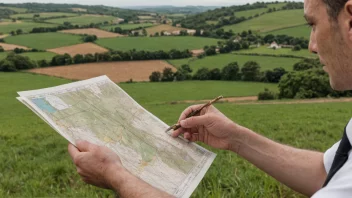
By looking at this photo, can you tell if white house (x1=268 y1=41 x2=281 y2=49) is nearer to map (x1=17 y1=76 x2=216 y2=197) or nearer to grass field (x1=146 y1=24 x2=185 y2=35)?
grass field (x1=146 y1=24 x2=185 y2=35)

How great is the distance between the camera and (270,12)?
292 ft

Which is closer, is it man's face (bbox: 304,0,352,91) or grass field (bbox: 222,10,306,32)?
man's face (bbox: 304,0,352,91)

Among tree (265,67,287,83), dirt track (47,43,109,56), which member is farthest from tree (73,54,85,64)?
tree (265,67,287,83)

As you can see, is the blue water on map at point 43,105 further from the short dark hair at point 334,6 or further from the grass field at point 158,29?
the grass field at point 158,29

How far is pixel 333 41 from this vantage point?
125 cm

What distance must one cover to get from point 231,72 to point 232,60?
796 cm

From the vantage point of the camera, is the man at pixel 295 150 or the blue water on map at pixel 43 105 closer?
the man at pixel 295 150

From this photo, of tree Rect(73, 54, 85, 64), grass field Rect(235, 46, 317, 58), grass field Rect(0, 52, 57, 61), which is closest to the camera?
tree Rect(73, 54, 85, 64)

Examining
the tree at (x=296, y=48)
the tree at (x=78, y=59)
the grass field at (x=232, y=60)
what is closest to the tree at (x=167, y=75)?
the grass field at (x=232, y=60)

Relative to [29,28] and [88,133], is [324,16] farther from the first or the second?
[29,28]

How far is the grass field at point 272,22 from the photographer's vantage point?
73.6m

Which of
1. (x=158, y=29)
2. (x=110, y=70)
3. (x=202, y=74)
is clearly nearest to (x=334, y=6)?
(x=202, y=74)

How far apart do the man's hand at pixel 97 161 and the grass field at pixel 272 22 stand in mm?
74102

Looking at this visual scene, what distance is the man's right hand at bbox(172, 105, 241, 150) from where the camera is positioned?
2.20m
